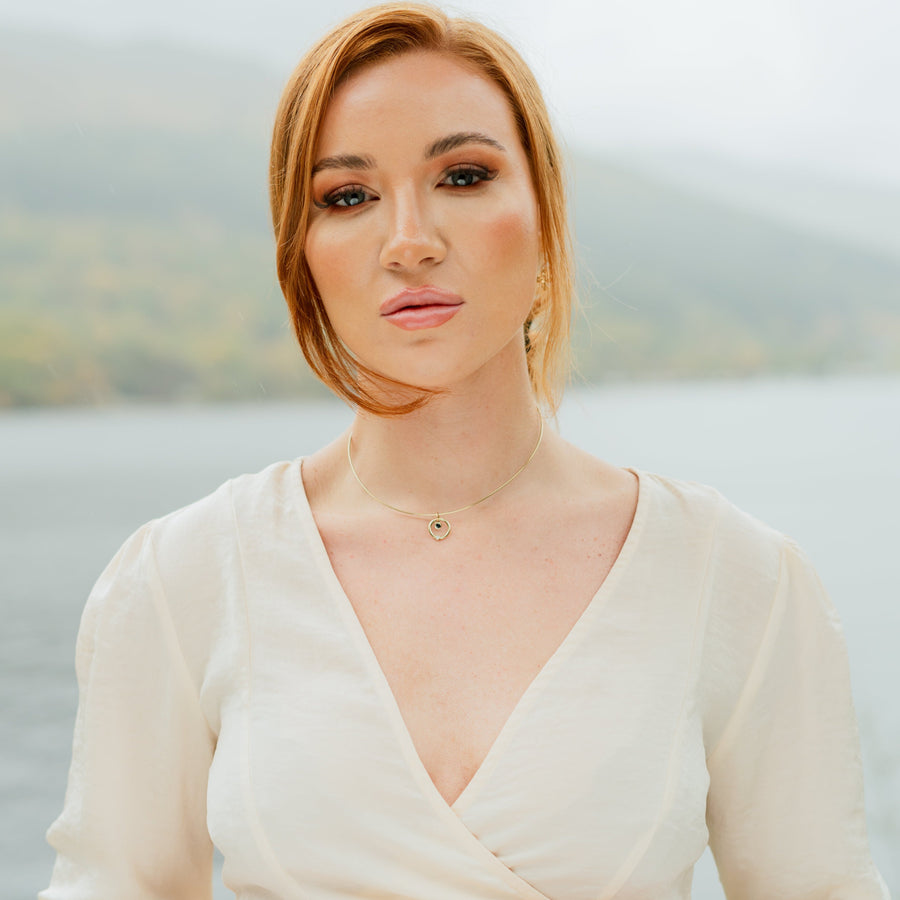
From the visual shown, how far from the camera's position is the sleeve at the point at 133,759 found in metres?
1.17

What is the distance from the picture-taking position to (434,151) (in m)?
1.07

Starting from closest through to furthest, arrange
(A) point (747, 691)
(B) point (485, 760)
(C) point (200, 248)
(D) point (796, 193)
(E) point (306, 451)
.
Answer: (B) point (485, 760) < (A) point (747, 691) < (C) point (200, 248) < (D) point (796, 193) < (E) point (306, 451)

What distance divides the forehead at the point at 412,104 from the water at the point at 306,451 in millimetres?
1265

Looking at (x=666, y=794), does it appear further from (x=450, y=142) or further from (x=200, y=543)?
(x=450, y=142)

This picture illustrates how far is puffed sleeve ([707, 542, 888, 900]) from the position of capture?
1.14 meters

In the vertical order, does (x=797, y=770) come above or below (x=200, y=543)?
below

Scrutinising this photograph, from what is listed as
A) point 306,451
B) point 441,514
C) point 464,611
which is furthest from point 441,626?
point 306,451

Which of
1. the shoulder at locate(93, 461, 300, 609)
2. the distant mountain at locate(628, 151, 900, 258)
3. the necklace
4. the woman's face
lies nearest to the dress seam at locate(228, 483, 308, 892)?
the shoulder at locate(93, 461, 300, 609)

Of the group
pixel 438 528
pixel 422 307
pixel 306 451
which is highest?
pixel 422 307

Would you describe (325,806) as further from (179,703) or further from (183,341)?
(183,341)

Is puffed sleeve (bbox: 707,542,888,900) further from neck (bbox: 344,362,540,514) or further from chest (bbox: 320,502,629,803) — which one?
neck (bbox: 344,362,540,514)

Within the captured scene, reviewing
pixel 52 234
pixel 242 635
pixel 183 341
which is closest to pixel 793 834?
pixel 242 635

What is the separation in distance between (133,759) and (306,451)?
2.38m

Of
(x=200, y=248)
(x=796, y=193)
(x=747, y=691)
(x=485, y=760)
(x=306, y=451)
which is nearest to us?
(x=485, y=760)
